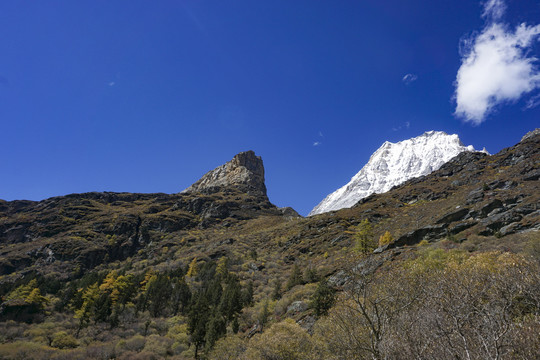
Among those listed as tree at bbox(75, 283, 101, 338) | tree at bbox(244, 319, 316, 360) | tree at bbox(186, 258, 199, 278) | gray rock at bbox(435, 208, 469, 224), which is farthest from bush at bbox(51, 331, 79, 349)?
gray rock at bbox(435, 208, 469, 224)

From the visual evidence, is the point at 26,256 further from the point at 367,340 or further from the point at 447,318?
the point at 447,318

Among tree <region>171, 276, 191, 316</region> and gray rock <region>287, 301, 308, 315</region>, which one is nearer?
gray rock <region>287, 301, 308, 315</region>

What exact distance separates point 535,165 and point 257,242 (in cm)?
9071

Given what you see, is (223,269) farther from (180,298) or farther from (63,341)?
(63,341)

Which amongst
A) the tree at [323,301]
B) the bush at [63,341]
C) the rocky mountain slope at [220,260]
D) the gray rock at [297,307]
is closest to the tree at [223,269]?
the rocky mountain slope at [220,260]

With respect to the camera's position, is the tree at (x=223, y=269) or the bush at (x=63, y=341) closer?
the bush at (x=63, y=341)

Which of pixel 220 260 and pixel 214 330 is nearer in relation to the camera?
pixel 214 330

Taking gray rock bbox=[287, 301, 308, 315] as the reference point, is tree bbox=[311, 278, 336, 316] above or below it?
above

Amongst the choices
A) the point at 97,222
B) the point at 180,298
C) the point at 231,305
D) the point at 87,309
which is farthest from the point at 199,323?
the point at 97,222

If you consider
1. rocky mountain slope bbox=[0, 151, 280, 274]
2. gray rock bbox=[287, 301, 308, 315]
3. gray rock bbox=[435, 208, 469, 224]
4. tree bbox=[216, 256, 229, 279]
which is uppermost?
rocky mountain slope bbox=[0, 151, 280, 274]

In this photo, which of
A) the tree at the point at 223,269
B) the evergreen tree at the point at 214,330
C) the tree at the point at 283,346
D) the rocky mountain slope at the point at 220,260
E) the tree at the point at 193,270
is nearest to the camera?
the tree at the point at 283,346

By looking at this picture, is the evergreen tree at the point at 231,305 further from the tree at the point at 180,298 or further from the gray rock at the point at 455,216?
the gray rock at the point at 455,216

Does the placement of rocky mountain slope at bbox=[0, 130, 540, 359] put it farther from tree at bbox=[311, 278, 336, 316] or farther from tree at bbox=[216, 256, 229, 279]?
tree at bbox=[311, 278, 336, 316]

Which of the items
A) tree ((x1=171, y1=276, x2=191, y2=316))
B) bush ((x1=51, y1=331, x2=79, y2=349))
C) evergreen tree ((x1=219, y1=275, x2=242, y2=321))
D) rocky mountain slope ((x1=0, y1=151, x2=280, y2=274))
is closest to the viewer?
bush ((x1=51, y1=331, x2=79, y2=349))
